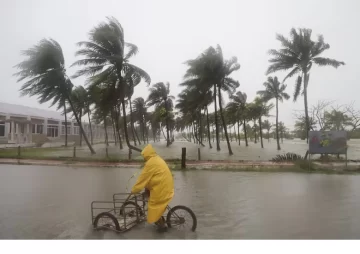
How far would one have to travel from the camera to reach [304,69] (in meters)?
5.73

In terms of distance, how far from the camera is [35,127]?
5340mm

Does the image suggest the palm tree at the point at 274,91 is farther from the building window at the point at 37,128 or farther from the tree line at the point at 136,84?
the building window at the point at 37,128

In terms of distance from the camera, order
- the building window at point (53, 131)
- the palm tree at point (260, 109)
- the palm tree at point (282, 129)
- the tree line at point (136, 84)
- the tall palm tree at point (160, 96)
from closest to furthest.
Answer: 1. the tree line at point (136, 84)
2. the tall palm tree at point (160, 96)
3. the building window at point (53, 131)
4. the palm tree at point (282, 129)
5. the palm tree at point (260, 109)

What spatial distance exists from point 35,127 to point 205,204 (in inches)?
130

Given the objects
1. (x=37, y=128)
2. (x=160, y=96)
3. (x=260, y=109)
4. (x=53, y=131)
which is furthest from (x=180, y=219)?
(x=260, y=109)

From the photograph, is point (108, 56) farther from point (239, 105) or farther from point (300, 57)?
point (300, 57)

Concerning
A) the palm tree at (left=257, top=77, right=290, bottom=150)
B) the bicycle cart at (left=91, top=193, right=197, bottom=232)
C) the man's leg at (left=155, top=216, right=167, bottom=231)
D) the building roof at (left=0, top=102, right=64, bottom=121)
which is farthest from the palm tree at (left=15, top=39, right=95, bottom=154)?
the palm tree at (left=257, top=77, right=290, bottom=150)

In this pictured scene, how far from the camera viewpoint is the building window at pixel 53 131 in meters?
5.36

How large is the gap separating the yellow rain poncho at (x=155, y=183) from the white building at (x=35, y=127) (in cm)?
250

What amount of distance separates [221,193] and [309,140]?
261 cm

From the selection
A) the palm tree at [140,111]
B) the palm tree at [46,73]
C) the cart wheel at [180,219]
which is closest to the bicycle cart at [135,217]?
the cart wheel at [180,219]

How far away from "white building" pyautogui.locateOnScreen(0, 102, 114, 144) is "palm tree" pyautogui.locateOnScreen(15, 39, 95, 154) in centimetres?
32

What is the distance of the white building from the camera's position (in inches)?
192

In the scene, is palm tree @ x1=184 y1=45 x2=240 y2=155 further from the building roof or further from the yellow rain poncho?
the building roof
